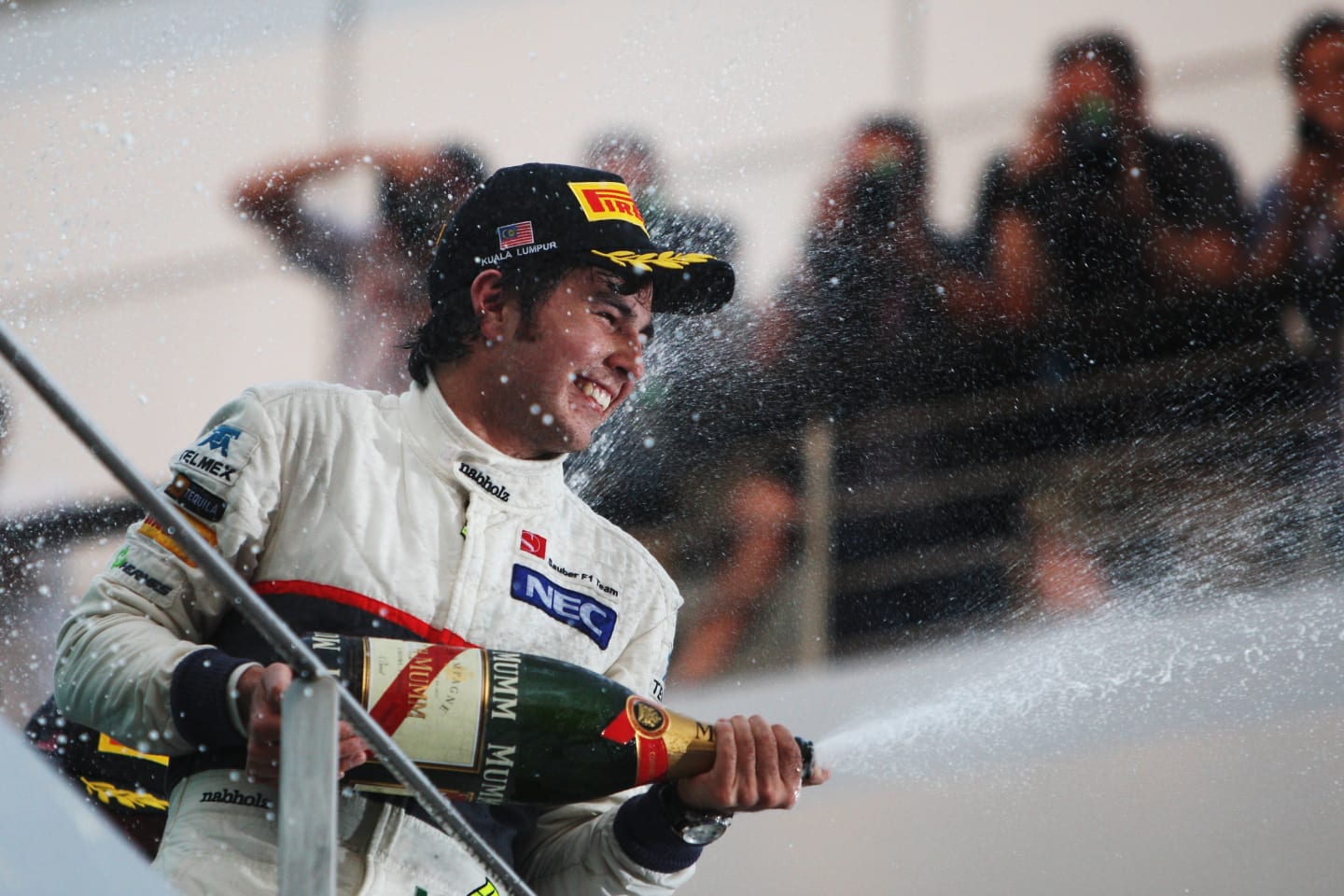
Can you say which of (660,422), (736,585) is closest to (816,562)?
(736,585)

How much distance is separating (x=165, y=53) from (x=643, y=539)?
3231 millimetres

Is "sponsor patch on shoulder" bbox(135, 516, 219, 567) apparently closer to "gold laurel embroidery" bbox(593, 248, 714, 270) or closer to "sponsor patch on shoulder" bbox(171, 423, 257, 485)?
"sponsor patch on shoulder" bbox(171, 423, 257, 485)

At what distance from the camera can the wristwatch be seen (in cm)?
187

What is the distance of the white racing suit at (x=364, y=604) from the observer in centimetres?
169

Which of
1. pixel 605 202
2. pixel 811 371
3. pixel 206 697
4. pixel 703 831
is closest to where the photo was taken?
pixel 206 697

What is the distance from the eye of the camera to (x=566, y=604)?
1995mm

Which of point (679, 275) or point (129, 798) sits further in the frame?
point (129, 798)

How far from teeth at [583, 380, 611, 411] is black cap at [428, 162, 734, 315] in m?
0.17

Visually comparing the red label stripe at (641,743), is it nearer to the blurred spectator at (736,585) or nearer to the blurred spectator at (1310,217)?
the blurred spectator at (736,585)

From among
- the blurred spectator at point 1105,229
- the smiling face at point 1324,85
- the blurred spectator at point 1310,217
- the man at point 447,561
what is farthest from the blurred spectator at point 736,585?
the man at point 447,561

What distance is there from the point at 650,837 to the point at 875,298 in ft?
8.55

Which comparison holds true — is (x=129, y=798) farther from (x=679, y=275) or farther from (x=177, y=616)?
(x=679, y=275)

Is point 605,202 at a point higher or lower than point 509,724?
higher

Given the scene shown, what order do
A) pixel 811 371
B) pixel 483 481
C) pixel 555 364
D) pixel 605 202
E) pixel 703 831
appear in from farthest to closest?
pixel 811 371 < pixel 605 202 < pixel 555 364 < pixel 483 481 < pixel 703 831
